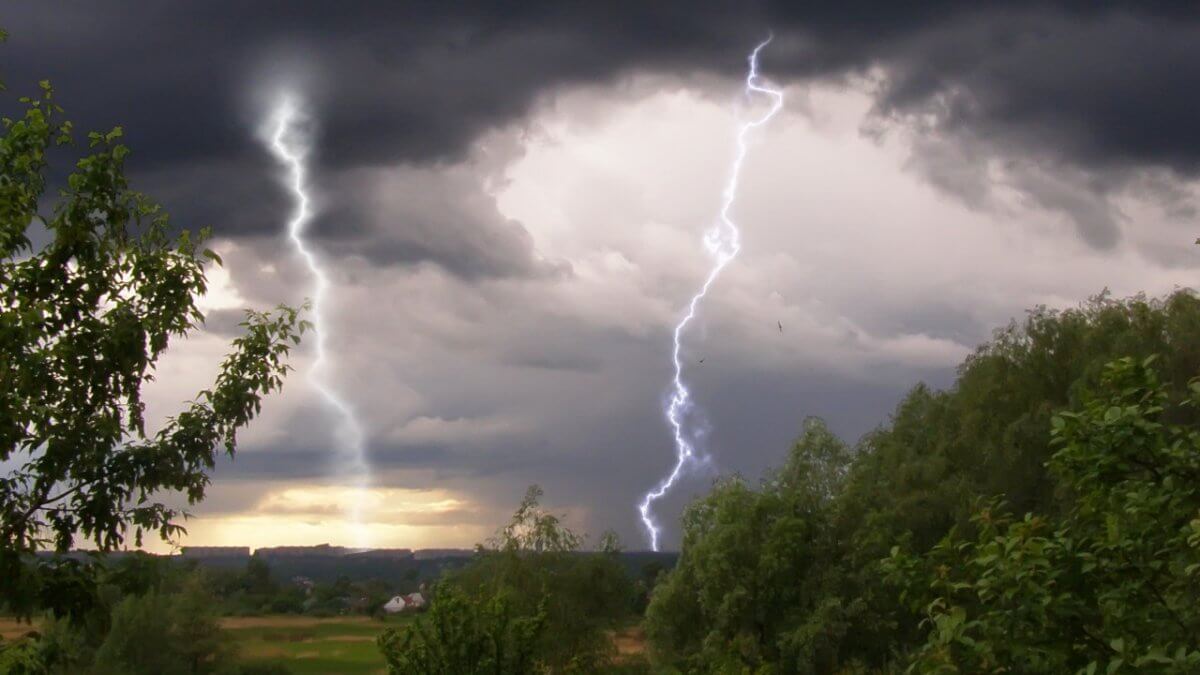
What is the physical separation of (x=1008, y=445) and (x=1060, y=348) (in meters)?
5.38

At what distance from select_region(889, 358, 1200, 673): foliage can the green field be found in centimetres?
6128

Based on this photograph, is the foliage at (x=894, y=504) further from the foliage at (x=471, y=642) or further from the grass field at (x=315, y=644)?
the foliage at (x=471, y=642)

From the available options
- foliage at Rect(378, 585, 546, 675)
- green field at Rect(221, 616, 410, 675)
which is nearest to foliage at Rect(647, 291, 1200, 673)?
green field at Rect(221, 616, 410, 675)

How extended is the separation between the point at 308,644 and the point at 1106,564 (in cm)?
7432

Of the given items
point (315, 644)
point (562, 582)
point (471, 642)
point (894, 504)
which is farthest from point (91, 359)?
point (315, 644)

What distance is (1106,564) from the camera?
8289 mm

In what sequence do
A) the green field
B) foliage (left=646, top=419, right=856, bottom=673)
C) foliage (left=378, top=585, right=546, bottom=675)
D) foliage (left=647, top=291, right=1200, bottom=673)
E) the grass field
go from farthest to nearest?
the green field, the grass field, foliage (left=646, top=419, right=856, bottom=673), foliage (left=647, top=291, right=1200, bottom=673), foliage (left=378, top=585, right=546, bottom=675)

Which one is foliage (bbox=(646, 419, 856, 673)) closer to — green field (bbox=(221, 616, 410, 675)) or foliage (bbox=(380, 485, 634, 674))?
foliage (bbox=(380, 485, 634, 674))

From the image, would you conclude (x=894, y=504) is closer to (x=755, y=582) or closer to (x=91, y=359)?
(x=755, y=582)

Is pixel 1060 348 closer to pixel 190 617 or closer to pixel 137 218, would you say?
pixel 137 218

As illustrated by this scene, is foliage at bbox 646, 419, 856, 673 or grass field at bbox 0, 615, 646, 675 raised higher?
foliage at bbox 646, 419, 856, 673

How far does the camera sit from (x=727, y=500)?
52656 mm

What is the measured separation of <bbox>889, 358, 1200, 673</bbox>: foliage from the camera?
813cm

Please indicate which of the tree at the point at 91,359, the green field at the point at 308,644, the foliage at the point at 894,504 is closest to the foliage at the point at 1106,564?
the tree at the point at 91,359
